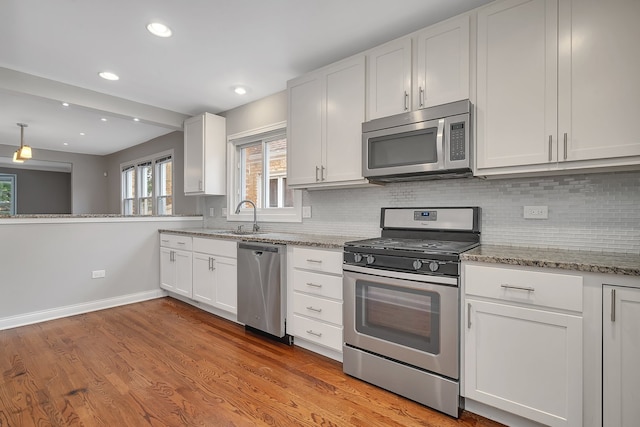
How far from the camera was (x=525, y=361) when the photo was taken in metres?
1.57

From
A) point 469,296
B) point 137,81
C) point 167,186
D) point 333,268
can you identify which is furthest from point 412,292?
point 167,186

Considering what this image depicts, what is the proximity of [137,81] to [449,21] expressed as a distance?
9.61 feet

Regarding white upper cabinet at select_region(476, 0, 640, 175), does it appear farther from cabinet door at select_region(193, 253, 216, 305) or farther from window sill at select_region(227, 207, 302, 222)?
cabinet door at select_region(193, 253, 216, 305)

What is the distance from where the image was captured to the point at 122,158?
6984 millimetres

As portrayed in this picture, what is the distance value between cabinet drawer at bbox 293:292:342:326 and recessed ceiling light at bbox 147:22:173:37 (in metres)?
2.19

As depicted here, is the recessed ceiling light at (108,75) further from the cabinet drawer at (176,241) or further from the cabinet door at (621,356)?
the cabinet door at (621,356)

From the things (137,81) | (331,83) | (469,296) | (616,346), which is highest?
(137,81)

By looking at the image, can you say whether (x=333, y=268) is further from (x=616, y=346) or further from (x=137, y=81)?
(x=137, y=81)

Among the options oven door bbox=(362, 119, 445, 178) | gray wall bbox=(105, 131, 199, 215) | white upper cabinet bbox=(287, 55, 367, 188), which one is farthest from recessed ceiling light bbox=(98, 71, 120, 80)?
oven door bbox=(362, 119, 445, 178)

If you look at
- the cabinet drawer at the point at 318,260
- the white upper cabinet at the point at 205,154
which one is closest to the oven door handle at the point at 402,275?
the cabinet drawer at the point at 318,260

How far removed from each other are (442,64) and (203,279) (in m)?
2.94

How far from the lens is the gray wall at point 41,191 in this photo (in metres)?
8.49

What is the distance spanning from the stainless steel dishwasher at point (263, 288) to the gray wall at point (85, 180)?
20.7ft

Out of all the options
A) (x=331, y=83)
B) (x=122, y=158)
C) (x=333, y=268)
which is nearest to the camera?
(x=333, y=268)
